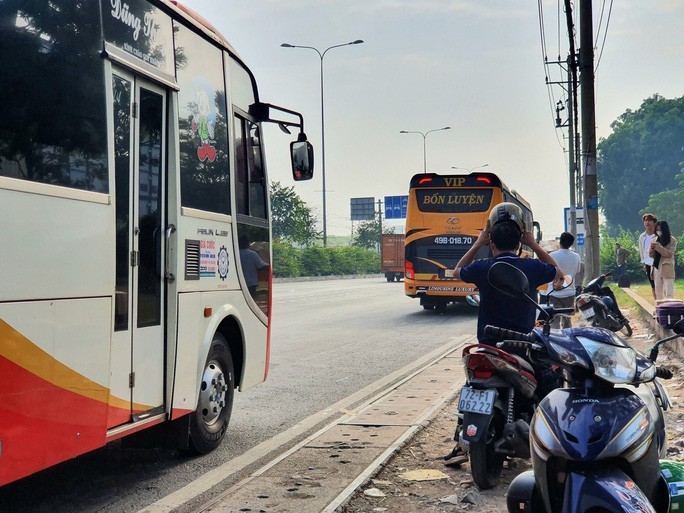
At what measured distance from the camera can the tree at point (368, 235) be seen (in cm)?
9494

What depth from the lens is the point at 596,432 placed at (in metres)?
3.62

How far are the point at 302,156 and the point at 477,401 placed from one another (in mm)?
3351

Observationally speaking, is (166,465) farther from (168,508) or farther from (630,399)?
(630,399)

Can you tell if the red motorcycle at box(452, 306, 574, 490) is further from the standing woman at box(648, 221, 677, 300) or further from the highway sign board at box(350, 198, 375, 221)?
the highway sign board at box(350, 198, 375, 221)

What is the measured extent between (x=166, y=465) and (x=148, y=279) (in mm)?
1526

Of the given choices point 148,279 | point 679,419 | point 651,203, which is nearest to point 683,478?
point 148,279

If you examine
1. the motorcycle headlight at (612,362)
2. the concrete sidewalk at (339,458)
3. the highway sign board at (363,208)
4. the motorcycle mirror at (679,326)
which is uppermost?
the highway sign board at (363,208)

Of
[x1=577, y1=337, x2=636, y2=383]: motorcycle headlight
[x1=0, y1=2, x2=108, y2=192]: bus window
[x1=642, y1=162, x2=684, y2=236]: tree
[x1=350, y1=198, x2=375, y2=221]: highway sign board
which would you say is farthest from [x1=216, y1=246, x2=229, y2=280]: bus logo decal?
[x1=642, y1=162, x2=684, y2=236]: tree

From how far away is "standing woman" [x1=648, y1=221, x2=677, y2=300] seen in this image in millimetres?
16234

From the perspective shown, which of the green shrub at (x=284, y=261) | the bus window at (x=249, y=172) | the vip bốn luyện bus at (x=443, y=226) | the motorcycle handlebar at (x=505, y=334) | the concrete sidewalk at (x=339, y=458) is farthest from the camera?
the green shrub at (x=284, y=261)

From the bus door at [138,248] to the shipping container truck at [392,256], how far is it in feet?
172

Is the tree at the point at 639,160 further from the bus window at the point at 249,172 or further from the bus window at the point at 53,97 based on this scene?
the bus window at the point at 53,97

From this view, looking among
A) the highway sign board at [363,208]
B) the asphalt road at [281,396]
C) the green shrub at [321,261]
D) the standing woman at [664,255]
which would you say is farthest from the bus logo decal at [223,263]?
the highway sign board at [363,208]

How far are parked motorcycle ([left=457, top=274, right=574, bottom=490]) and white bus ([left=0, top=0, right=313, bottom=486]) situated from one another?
75.0 inches
